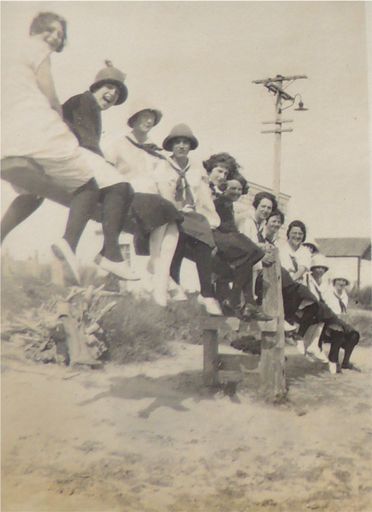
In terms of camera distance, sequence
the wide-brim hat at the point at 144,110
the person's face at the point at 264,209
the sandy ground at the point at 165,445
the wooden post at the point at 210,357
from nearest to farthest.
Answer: the sandy ground at the point at 165,445 < the wooden post at the point at 210,357 < the wide-brim hat at the point at 144,110 < the person's face at the point at 264,209

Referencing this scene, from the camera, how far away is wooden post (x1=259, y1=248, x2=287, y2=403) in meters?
4.47

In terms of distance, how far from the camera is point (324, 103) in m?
4.79

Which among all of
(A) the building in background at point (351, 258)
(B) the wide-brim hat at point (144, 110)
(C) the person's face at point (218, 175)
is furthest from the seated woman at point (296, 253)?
(B) the wide-brim hat at point (144, 110)

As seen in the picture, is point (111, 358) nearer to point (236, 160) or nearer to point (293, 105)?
point (236, 160)

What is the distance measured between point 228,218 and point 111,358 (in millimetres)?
1250

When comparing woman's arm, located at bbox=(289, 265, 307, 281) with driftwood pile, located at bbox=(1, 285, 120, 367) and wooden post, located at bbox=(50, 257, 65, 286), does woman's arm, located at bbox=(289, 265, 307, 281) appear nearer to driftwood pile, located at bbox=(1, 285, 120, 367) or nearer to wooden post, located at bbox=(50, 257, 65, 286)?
driftwood pile, located at bbox=(1, 285, 120, 367)

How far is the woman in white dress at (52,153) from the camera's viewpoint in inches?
173

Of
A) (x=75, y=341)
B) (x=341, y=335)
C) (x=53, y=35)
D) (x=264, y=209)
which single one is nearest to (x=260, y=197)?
(x=264, y=209)

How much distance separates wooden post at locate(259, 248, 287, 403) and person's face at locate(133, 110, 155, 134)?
4.44ft

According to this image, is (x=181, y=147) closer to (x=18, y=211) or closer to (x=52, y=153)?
(x=52, y=153)

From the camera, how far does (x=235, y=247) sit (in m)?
4.60

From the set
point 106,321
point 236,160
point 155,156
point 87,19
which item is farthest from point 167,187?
point 87,19

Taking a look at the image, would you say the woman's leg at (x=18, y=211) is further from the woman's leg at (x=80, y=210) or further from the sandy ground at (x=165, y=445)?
the sandy ground at (x=165, y=445)

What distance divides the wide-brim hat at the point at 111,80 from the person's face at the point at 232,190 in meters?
0.94
